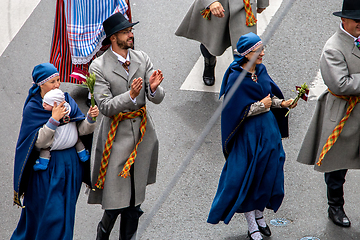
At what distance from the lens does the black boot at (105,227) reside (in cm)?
520

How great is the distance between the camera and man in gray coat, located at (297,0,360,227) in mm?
5051

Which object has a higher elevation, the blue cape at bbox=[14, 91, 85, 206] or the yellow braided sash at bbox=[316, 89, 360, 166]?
the blue cape at bbox=[14, 91, 85, 206]

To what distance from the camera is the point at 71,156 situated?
4.91 m

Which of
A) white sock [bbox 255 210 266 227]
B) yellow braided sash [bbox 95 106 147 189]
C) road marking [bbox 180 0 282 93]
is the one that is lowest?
white sock [bbox 255 210 266 227]

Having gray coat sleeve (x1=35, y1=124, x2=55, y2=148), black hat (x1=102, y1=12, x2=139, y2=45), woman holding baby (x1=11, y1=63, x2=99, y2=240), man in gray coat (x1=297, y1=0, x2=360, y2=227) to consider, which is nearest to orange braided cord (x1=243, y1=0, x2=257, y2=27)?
man in gray coat (x1=297, y1=0, x2=360, y2=227)

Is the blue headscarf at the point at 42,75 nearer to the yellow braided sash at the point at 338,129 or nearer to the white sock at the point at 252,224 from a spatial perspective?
the white sock at the point at 252,224

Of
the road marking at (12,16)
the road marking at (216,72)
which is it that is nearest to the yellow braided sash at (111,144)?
the road marking at (216,72)

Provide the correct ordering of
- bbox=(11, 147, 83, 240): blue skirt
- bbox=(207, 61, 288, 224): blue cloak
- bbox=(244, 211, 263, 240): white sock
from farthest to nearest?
bbox=(244, 211, 263, 240): white sock, bbox=(207, 61, 288, 224): blue cloak, bbox=(11, 147, 83, 240): blue skirt

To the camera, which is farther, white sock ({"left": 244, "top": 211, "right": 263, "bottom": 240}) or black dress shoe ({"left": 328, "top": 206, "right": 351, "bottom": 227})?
black dress shoe ({"left": 328, "top": 206, "right": 351, "bottom": 227})

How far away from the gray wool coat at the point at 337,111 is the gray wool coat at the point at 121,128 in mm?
1514

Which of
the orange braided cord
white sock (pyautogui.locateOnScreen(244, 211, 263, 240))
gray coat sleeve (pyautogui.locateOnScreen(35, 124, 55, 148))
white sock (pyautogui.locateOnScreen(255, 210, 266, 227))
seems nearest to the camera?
gray coat sleeve (pyautogui.locateOnScreen(35, 124, 55, 148))

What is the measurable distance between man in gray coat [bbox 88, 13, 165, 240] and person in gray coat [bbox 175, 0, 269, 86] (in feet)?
5.64

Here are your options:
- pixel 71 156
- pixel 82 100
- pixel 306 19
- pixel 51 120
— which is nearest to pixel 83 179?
pixel 71 156

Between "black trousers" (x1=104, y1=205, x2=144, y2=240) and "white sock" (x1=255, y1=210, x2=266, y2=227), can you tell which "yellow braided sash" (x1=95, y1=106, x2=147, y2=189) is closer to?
"black trousers" (x1=104, y1=205, x2=144, y2=240)
